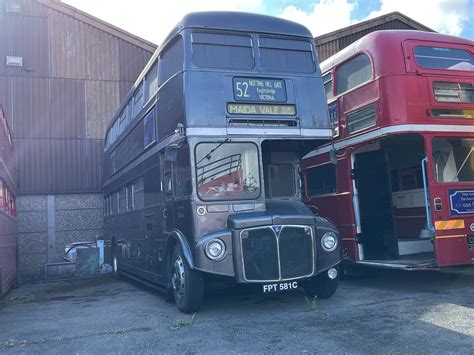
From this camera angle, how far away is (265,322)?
6172mm

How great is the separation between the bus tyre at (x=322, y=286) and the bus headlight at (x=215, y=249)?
70.9 inches

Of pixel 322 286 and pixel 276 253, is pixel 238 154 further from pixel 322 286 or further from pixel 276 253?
pixel 322 286

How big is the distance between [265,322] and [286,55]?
13.3 ft

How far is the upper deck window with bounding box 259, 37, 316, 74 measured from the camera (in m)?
7.36

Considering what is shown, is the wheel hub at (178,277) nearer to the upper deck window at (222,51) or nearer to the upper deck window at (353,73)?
the upper deck window at (222,51)

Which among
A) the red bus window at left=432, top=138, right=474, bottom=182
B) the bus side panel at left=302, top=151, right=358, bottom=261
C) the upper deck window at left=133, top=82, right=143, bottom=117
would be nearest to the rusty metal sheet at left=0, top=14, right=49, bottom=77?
the upper deck window at left=133, top=82, right=143, bottom=117

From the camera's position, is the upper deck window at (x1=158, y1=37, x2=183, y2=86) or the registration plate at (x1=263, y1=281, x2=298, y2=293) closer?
the registration plate at (x1=263, y1=281, x2=298, y2=293)

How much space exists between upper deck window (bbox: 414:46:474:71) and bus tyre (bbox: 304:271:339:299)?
407cm

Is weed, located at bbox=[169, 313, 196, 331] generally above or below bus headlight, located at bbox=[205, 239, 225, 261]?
below

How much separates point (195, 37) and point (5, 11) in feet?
41.3

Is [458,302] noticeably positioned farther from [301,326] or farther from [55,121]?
[55,121]

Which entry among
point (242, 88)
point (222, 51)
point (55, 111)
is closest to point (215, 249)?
point (242, 88)

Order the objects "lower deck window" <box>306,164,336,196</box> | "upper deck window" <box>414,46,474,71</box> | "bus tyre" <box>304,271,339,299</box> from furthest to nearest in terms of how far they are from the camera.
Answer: "lower deck window" <box>306,164,336,196</box>
"upper deck window" <box>414,46,474,71</box>
"bus tyre" <box>304,271,339,299</box>

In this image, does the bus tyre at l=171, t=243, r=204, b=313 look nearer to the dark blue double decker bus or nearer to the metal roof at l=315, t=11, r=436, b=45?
the dark blue double decker bus
